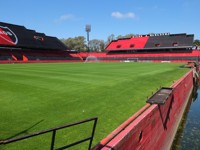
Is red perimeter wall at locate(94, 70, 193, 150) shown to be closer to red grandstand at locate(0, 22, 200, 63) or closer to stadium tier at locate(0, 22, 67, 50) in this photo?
red grandstand at locate(0, 22, 200, 63)

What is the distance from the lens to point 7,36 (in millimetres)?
58188

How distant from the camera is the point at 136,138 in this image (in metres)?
5.78

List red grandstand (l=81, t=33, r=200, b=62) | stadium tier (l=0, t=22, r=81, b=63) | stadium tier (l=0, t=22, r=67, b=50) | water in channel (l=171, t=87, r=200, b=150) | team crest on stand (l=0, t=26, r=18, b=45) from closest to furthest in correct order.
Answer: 1. water in channel (l=171, t=87, r=200, b=150)
2. stadium tier (l=0, t=22, r=81, b=63)
3. team crest on stand (l=0, t=26, r=18, b=45)
4. stadium tier (l=0, t=22, r=67, b=50)
5. red grandstand (l=81, t=33, r=200, b=62)

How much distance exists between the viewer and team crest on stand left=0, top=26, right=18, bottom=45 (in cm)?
5599

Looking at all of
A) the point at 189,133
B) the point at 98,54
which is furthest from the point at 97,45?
the point at 189,133

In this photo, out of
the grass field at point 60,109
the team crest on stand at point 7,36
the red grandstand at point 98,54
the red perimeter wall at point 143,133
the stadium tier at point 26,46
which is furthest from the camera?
the red grandstand at point 98,54

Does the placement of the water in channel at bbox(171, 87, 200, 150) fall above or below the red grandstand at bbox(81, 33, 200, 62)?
below

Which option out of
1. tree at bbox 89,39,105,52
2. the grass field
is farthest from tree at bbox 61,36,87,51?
the grass field

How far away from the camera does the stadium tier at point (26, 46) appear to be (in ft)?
181

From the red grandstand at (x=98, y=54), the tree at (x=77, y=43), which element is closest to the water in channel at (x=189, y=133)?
the red grandstand at (x=98, y=54)

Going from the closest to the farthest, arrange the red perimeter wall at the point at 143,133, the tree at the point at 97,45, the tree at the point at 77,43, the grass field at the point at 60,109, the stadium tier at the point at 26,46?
the red perimeter wall at the point at 143,133
the grass field at the point at 60,109
the stadium tier at the point at 26,46
the tree at the point at 77,43
the tree at the point at 97,45

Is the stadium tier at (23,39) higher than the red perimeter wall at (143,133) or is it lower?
higher

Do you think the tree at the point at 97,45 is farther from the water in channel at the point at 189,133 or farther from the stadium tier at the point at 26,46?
the water in channel at the point at 189,133

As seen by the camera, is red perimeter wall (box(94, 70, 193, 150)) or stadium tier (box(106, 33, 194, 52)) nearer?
red perimeter wall (box(94, 70, 193, 150))
